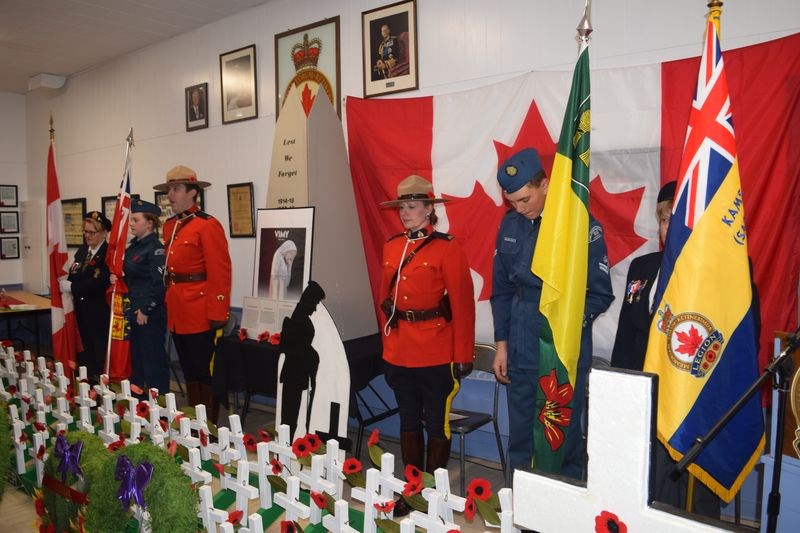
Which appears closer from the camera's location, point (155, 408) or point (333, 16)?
point (155, 408)

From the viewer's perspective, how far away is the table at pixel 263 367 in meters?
3.12

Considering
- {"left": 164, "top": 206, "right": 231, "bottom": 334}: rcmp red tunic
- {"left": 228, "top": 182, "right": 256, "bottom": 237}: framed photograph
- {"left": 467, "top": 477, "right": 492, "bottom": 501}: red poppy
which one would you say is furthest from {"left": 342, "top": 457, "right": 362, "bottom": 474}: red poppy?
{"left": 228, "top": 182, "right": 256, "bottom": 237}: framed photograph

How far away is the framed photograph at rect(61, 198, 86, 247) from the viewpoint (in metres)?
6.58

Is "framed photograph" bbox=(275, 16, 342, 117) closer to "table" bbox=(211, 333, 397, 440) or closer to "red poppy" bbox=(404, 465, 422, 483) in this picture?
"table" bbox=(211, 333, 397, 440)

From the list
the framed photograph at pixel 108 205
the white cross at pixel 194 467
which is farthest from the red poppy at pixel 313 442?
the framed photograph at pixel 108 205

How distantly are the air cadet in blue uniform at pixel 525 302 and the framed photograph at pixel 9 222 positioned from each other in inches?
279

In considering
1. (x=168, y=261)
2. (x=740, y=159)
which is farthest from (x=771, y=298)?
(x=168, y=261)

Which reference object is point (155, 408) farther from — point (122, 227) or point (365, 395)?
point (365, 395)

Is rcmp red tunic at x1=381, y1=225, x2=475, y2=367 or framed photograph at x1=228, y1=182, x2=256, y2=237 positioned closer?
rcmp red tunic at x1=381, y1=225, x2=475, y2=367

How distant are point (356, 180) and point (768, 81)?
2.14 metres

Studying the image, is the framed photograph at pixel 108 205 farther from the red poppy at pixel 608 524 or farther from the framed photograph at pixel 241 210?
the red poppy at pixel 608 524

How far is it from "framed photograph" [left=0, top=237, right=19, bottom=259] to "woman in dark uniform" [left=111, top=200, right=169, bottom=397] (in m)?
4.79

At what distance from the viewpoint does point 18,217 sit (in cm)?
743

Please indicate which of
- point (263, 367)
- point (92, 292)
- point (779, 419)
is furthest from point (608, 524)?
point (92, 292)
